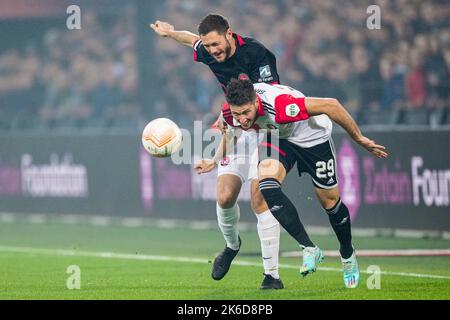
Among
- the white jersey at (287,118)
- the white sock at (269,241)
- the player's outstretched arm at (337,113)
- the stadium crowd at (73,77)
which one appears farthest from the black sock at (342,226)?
the stadium crowd at (73,77)

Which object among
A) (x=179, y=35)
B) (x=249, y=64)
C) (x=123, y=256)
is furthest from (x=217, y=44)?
(x=123, y=256)

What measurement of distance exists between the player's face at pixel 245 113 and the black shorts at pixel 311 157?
2.16ft

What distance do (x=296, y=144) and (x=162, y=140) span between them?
1188 mm

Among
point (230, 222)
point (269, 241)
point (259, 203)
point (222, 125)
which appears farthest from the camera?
point (230, 222)

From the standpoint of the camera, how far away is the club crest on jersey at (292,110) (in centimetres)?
962

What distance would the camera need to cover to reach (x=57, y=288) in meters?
10.4

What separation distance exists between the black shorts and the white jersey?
63 millimetres

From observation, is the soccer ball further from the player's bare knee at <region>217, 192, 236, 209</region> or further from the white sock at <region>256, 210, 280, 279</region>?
the white sock at <region>256, 210, 280, 279</region>

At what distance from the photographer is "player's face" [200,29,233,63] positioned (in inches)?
407

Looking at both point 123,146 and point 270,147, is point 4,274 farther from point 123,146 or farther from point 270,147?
point 123,146

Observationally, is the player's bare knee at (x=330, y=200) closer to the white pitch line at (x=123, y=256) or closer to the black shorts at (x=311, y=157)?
the black shorts at (x=311, y=157)

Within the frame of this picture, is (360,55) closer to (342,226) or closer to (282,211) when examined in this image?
(342,226)

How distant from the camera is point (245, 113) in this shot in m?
9.60

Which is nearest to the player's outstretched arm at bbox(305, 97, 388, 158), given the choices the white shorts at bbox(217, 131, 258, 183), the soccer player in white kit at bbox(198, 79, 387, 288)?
the soccer player in white kit at bbox(198, 79, 387, 288)
